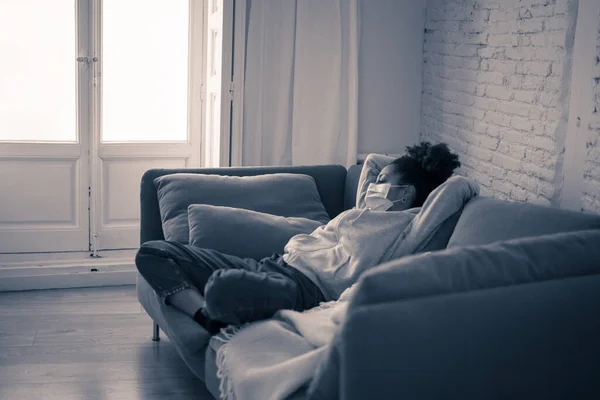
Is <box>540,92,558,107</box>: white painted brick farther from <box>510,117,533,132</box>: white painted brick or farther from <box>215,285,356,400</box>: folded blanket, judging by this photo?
<box>215,285,356,400</box>: folded blanket

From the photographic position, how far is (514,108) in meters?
3.49

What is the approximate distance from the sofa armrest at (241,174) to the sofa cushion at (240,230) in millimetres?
335

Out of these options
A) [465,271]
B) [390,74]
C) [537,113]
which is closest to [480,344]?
[465,271]

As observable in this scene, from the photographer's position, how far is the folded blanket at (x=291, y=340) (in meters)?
1.89

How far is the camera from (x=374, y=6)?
461 cm

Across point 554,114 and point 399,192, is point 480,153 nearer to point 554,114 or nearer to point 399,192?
point 554,114

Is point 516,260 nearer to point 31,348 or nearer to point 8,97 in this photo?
point 31,348

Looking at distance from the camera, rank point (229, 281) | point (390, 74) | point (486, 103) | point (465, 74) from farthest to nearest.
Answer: point (390, 74) → point (465, 74) → point (486, 103) → point (229, 281)

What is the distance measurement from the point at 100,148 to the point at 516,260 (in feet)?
11.4

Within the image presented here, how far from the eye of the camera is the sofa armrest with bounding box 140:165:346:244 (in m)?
3.54

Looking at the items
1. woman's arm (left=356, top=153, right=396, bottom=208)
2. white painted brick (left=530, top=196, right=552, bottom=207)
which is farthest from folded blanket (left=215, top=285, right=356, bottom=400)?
white painted brick (left=530, top=196, right=552, bottom=207)

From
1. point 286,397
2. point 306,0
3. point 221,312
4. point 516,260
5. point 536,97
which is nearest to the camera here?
point 516,260

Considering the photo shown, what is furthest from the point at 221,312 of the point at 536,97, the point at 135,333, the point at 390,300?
the point at 536,97

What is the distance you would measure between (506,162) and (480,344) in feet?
6.93
